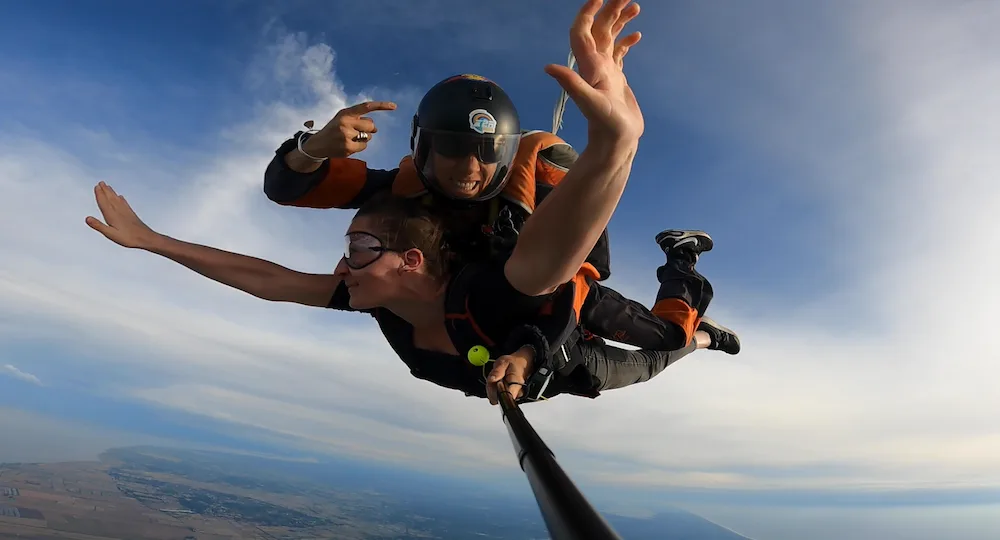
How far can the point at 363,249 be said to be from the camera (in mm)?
2143

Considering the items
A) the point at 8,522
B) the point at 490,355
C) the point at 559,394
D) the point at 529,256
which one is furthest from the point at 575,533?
the point at 8,522

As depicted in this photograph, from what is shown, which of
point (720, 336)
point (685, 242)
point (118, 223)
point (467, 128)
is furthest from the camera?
point (720, 336)

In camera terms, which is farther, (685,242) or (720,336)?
(720,336)

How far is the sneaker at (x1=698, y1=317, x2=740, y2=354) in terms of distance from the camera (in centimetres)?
388

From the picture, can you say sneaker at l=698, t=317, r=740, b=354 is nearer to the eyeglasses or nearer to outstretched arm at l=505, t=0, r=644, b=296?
the eyeglasses

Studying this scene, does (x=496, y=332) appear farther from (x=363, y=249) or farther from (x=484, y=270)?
(x=363, y=249)

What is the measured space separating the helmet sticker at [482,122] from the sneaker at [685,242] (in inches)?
76.5

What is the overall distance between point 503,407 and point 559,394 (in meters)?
1.49

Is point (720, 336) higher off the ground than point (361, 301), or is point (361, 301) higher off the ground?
point (720, 336)

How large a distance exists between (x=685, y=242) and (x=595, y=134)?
2.63 metres

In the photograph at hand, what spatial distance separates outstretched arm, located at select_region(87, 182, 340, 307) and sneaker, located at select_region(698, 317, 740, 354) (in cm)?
271

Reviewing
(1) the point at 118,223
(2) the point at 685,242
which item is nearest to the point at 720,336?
(2) the point at 685,242

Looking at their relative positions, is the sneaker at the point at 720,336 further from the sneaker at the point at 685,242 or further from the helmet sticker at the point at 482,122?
the helmet sticker at the point at 482,122

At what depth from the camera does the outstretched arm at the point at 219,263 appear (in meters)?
2.32
